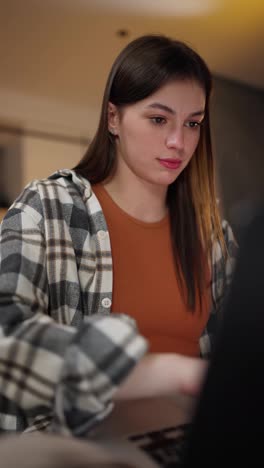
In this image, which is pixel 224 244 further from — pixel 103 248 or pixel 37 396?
pixel 37 396

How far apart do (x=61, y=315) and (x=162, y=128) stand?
40 centimetres

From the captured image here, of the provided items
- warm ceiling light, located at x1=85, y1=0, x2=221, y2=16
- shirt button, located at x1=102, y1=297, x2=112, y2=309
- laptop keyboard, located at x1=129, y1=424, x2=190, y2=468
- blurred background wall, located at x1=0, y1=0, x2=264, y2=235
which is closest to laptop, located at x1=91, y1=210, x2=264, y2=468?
laptop keyboard, located at x1=129, y1=424, x2=190, y2=468

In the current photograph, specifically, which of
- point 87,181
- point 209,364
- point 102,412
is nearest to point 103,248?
point 87,181

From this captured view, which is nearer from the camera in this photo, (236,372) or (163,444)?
(236,372)

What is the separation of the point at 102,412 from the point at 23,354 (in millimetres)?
108

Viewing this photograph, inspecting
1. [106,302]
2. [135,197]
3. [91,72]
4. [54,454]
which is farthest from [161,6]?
[54,454]

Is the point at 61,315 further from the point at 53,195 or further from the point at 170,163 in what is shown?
the point at 170,163

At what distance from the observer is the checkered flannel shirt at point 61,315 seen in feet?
1.41

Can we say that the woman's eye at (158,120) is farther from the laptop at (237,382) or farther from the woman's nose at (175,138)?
the laptop at (237,382)

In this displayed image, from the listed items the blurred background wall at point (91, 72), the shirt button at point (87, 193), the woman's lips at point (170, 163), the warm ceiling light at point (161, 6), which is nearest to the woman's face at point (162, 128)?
the woman's lips at point (170, 163)

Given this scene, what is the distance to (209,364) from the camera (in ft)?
0.86

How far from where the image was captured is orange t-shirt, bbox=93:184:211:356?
88 cm

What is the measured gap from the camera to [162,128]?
2.93 feet

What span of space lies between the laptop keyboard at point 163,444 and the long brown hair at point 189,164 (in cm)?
51
